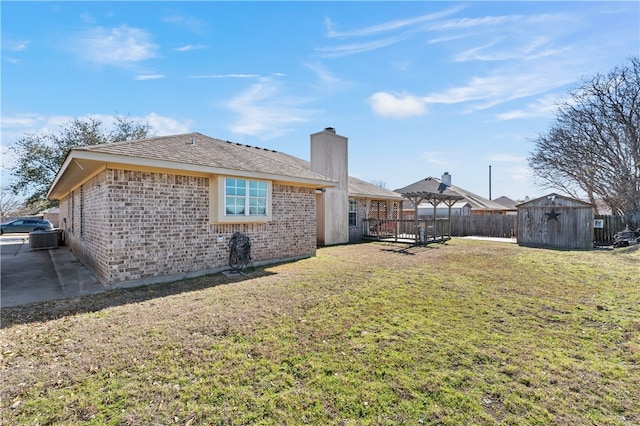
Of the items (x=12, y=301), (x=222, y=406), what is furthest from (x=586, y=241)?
(x=12, y=301)

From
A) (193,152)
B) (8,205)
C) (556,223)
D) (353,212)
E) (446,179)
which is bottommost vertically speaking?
(556,223)

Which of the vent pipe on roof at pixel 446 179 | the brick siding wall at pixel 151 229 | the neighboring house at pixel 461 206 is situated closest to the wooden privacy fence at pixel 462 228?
the neighboring house at pixel 461 206

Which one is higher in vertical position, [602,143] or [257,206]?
[602,143]

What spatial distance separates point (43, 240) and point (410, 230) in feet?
64.5

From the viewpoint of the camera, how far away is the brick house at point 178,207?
643cm

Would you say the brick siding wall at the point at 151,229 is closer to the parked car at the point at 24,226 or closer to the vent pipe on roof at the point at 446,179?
the parked car at the point at 24,226

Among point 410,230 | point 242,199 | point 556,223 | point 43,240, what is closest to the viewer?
point 242,199

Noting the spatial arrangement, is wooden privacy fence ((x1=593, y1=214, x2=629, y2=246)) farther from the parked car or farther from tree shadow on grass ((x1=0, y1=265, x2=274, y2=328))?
the parked car

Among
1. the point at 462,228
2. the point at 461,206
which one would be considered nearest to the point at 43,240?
the point at 462,228

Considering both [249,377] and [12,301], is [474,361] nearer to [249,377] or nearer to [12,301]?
[249,377]

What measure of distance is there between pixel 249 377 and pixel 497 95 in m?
13.5

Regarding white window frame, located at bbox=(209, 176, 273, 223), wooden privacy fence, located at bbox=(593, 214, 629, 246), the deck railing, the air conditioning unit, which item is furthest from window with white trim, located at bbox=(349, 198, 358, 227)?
the air conditioning unit

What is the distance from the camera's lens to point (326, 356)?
3426 mm

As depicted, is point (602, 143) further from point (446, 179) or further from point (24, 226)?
point (24, 226)
